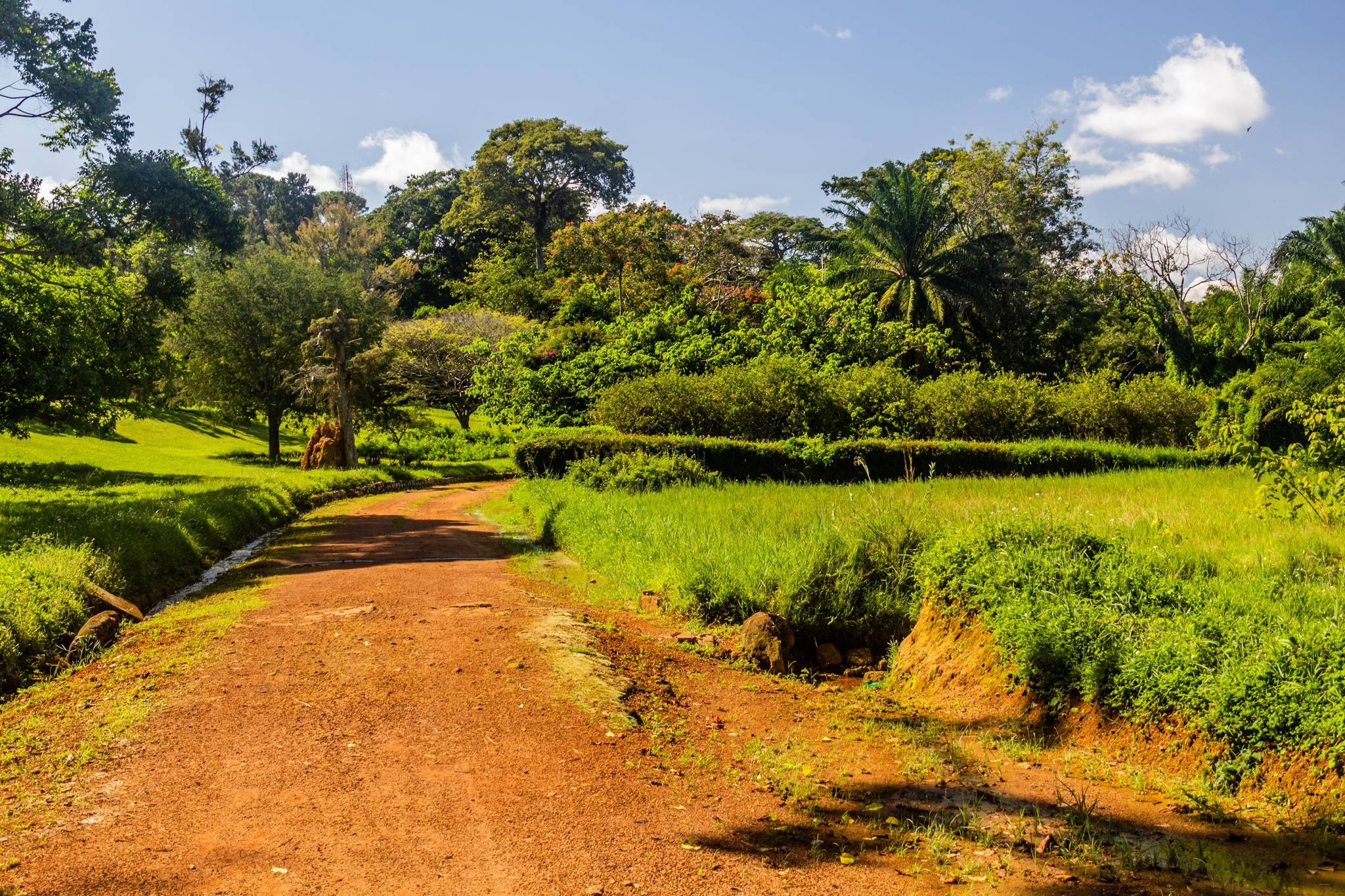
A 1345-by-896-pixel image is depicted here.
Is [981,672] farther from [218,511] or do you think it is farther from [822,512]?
[218,511]

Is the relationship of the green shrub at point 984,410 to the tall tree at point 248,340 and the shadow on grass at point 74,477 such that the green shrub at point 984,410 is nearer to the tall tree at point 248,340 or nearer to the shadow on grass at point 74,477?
the shadow on grass at point 74,477

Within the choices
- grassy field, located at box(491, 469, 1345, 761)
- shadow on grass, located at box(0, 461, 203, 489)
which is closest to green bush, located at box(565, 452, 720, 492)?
grassy field, located at box(491, 469, 1345, 761)

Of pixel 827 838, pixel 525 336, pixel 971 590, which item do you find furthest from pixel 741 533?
pixel 525 336

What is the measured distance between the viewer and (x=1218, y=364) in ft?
134

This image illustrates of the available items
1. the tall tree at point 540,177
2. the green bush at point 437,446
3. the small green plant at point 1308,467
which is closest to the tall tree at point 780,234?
the tall tree at point 540,177

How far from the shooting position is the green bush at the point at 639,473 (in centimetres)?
1566


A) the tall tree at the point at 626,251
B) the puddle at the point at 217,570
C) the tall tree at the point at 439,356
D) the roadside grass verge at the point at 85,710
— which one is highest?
the tall tree at the point at 626,251

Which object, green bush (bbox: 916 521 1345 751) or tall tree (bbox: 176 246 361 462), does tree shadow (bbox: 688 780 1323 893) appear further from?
tall tree (bbox: 176 246 361 462)

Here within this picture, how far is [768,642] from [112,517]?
10.0 meters

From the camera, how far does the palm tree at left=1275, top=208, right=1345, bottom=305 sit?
148 ft

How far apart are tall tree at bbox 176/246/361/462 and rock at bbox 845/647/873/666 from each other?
2965 centimetres

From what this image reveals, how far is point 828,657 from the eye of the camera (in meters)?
8.25

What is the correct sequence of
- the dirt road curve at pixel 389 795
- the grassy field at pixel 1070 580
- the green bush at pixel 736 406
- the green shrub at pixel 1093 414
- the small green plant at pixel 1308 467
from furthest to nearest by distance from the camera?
the green shrub at pixel 1093 414 → the green bush at pixel 736 406 → the small green plant at pixel 1308 467 → the grassy field at pixel 1070 580 → the dirt road curve at pixel 389 795

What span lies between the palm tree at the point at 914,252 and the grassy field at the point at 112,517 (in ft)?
62.5
